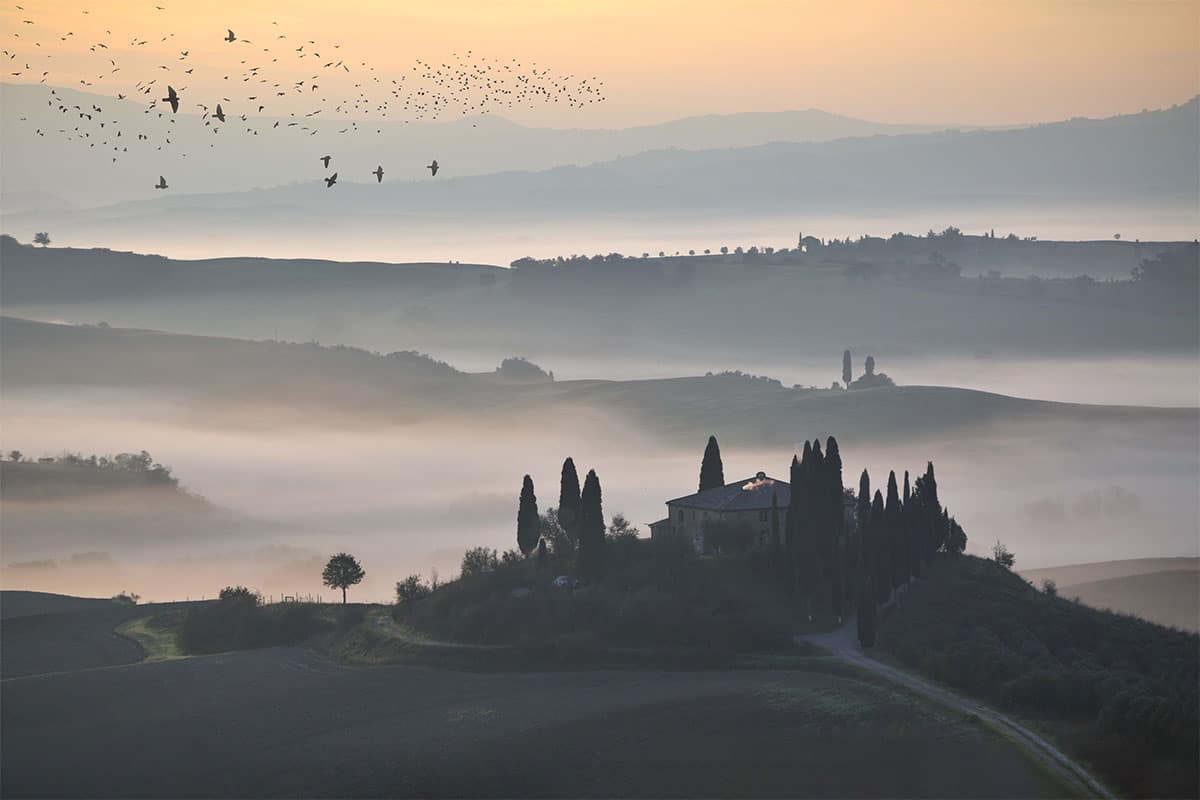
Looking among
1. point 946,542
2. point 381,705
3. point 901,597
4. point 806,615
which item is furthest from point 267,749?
point 946,542

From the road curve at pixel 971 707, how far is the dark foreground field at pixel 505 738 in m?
1.57

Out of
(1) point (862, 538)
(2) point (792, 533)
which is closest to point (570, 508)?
(2) point (792, 533)

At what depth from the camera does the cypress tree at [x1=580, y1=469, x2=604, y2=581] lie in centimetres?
13675

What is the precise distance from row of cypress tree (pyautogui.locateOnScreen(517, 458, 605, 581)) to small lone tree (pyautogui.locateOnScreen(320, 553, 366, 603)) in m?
19.5

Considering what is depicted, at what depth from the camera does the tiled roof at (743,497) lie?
145 metres

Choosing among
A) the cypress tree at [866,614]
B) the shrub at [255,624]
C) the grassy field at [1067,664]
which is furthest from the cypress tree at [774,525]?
the shrub at [255,624]

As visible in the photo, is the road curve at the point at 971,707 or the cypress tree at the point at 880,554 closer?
the road curve at the point at 971,707

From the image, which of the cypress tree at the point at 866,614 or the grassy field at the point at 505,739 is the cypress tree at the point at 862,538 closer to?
the cypress tree at the point at 866,614

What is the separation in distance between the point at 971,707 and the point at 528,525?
43.7 m

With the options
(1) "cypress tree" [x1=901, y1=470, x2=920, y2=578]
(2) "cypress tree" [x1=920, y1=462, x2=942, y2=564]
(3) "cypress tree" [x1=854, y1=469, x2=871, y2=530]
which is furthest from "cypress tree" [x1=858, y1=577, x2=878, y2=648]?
(2) "cypress tree" [x1=920, y1=462, x2=942, y2=564]

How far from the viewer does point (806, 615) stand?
134125mm

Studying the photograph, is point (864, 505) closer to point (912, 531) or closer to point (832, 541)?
point (832, 541)

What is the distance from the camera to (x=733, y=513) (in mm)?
143625

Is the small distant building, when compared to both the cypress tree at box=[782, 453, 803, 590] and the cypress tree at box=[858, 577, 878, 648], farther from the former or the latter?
the cypress tree at box=[858, 577, 878, 648]
